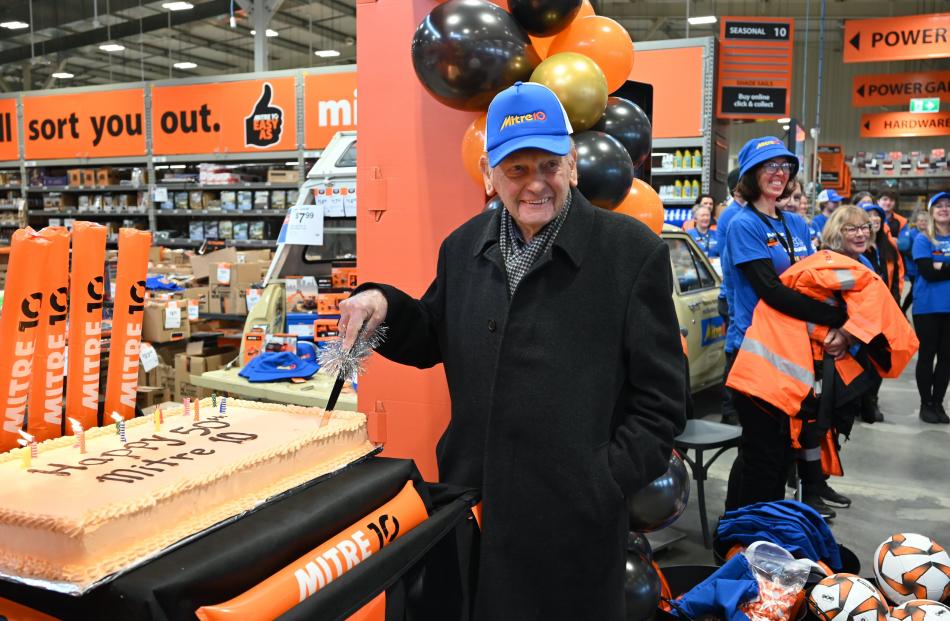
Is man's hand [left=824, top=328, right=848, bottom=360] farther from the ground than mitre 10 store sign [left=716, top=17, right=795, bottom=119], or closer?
closer

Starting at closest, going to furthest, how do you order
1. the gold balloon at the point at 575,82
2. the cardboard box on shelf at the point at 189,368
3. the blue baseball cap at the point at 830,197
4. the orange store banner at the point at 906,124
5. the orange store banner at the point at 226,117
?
the gold balloon at the point at 575,82
the cardboard box on shelf at the point at 189,368
the blue baseball cap at the point at 830,197
the orange store banner at the point at 226,117
the orange store banner at the point at 906,124

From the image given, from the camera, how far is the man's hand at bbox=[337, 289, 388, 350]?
1.44 m

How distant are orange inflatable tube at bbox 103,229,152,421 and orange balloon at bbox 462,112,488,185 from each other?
4.01 feet

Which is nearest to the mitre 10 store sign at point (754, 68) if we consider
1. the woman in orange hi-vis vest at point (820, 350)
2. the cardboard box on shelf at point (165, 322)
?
the woman in orange hi-vis vest at point (820, 350)

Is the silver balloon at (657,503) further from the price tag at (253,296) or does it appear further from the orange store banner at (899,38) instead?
the orange store banner at (899,38)

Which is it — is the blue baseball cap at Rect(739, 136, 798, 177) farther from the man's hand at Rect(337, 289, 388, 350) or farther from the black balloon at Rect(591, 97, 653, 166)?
the man's hand at Rect(337, 289, 388, 350)

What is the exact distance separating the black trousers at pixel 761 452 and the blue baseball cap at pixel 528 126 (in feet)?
6.51

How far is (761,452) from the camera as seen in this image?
304 centimetres

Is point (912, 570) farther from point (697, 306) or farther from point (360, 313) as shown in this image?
point (697, 306)

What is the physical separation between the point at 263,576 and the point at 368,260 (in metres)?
1.97

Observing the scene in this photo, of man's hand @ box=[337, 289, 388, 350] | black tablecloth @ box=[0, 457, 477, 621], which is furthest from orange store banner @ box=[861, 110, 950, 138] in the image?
black tablecloth @ box=[0, 457, 477, 621]

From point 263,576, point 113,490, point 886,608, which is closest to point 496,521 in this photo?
point 263,576

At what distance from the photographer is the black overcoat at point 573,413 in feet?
4.62

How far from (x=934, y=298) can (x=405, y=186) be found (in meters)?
4.43
